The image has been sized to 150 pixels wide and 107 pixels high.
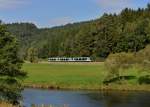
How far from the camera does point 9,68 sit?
5253cm

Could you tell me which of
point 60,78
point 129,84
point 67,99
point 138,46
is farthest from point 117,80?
point 138,46

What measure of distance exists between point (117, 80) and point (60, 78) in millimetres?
15927

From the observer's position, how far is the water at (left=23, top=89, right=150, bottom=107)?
73.5 meters

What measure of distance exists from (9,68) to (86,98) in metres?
30.8

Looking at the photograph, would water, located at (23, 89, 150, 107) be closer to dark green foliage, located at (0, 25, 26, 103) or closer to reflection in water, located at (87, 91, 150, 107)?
reflection in water, located at (87, 91, 150, 107)

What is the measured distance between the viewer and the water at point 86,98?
241 ft

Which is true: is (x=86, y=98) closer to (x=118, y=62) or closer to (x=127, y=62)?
(x=118, y=62)

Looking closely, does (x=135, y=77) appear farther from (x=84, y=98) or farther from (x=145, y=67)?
(x=84, y=98)

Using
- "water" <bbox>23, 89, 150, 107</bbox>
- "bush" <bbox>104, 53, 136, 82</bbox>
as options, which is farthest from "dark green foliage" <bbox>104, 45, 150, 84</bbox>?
"water" <bbox>23, 89, 150, 107</bbox>

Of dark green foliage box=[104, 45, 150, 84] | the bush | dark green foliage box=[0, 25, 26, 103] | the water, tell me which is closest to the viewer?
dark green foliage box=[0, 25, 26, 103]

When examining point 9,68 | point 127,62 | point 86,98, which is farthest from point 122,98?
point 9,68

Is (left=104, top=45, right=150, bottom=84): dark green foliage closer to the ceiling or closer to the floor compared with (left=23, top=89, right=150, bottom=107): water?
closer to the ceiling

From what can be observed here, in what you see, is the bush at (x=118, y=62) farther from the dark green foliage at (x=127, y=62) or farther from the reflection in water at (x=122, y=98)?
the reflection in water at (x=122, y=98)

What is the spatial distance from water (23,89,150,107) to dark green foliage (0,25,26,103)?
15.5 metres
